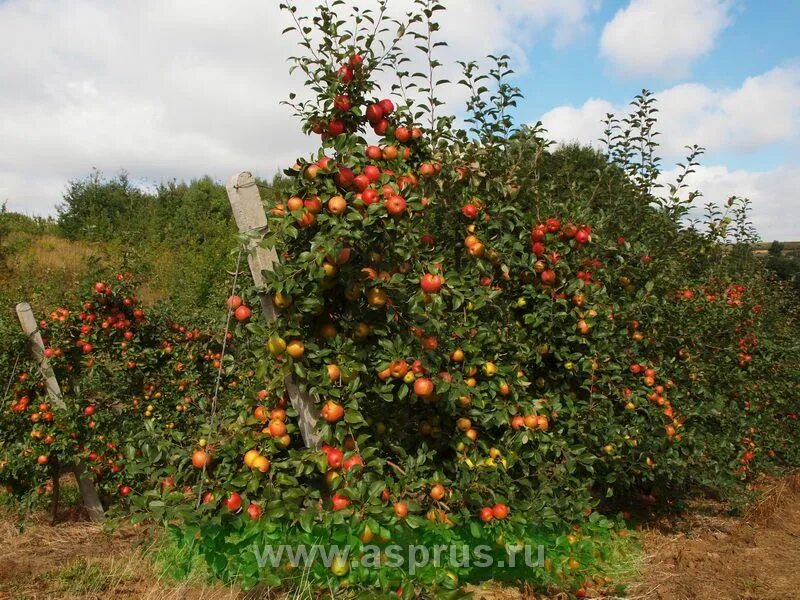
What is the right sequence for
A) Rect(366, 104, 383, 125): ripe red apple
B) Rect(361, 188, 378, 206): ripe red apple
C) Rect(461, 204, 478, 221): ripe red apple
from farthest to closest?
Rect(461, 204, 478, 221): ripe red apple → Rect(366, 104, 383, 125): ripe red apple → Rect(361, 188, 378, 206): ripe red apple

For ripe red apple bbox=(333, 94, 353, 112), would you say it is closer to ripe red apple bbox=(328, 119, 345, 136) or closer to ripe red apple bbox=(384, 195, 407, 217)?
ripe red apple bbox=(328, 119, 345, 136)

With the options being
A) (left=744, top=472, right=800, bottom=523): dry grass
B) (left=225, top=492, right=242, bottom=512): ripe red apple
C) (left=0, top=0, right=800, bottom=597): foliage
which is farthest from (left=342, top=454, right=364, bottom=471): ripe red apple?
(left=744, top=472, right=800, bottom=523): dry grass

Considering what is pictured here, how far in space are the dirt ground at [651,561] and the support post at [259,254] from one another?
757mm

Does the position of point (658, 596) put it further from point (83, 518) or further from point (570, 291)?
point (83, 518)

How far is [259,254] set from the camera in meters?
2.18

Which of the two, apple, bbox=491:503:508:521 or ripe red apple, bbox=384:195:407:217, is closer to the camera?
ripe red apple, bbox=384:195:407:217

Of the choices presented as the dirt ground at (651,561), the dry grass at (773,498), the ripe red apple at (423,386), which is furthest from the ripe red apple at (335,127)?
the dry grass at (773,498)

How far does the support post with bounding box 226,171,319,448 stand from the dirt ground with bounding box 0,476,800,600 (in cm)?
76

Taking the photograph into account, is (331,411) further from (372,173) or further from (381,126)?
(381,126)

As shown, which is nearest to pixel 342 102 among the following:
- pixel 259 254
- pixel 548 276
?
pixel 259 254

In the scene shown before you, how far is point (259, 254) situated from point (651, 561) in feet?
9.45

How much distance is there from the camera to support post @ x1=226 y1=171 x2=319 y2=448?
2.17 metres

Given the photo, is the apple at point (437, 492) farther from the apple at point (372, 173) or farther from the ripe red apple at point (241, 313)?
the apple at point (372, 173)

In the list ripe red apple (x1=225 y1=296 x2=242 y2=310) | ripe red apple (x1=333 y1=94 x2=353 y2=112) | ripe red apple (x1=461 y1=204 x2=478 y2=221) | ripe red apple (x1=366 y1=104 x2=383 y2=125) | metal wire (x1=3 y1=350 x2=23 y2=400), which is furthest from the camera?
metal wire (x1=3 y1=350 x2=23 y2=400)
